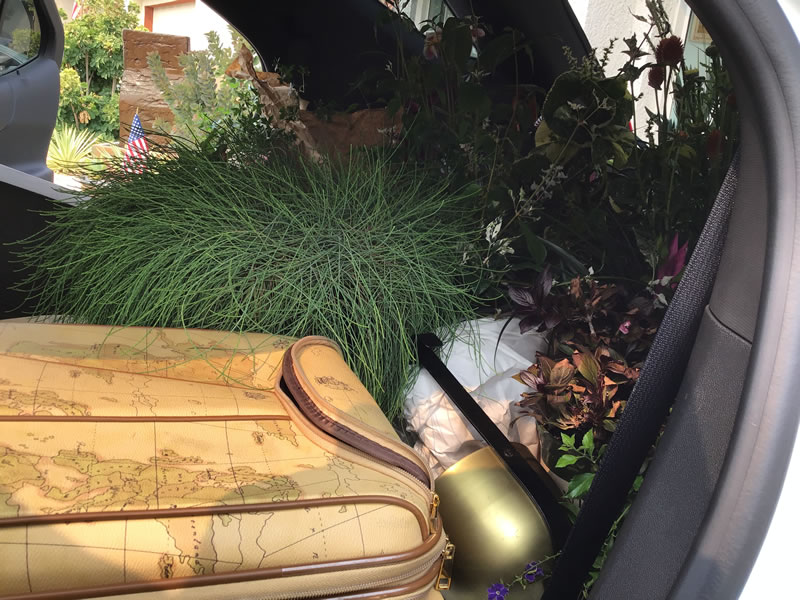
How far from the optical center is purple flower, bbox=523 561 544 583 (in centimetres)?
85

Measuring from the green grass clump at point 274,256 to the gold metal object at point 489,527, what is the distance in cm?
24

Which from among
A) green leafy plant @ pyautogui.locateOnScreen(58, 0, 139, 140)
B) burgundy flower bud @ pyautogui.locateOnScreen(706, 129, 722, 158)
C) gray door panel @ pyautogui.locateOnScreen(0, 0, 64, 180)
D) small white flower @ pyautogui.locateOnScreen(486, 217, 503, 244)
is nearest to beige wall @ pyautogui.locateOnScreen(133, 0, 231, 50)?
green leafy plant @ pyautogui.locateOnScreen(58, 0, 139, 140)

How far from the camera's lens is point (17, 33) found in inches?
78.5

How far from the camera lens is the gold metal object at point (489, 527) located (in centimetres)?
88

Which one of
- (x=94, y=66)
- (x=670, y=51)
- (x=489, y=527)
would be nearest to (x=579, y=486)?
(x=489, y=527)

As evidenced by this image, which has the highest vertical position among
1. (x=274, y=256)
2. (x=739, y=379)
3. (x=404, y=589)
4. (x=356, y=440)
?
(x=739, y=379)

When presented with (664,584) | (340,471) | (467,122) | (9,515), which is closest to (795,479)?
(664,584)

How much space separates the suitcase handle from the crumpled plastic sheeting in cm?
4

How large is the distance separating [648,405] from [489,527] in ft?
1.20

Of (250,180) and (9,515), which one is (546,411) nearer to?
(9,515)

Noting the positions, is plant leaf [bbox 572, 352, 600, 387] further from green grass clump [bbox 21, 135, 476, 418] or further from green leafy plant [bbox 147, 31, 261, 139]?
green leafy plant [bbox 147, 31, 261, 139]

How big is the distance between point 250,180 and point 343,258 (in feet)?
0.97

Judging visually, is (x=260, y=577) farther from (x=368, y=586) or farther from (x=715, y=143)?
(x=715, y=143)

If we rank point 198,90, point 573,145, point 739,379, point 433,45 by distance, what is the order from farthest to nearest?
1. point 198,90
2. point 433,45
3. point 573,145
4. point 739,379
